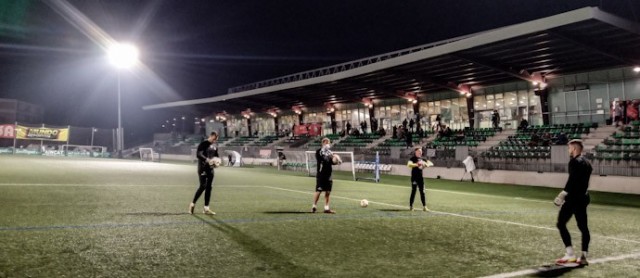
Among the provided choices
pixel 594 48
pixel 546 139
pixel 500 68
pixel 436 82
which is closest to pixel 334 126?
pixel 436 82

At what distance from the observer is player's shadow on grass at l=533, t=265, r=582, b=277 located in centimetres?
629

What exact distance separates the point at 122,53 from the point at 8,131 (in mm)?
19705

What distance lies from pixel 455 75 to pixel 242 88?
3636 cm

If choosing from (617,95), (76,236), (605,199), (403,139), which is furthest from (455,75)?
(76,236)

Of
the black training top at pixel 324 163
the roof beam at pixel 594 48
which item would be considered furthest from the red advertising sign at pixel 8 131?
the roof beam at pixel 594 48

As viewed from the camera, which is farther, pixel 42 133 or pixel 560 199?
pixel 42 133

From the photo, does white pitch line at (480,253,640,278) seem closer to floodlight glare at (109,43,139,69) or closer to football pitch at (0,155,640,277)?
football pitch at (0,155,640,277)

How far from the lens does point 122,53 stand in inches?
1535

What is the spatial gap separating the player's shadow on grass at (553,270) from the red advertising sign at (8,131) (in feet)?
179

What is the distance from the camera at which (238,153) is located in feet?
141

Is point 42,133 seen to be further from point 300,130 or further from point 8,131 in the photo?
point 300,130

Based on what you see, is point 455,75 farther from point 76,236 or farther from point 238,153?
point 76,236

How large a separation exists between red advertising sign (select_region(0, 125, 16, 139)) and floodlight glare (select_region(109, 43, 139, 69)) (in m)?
17.4

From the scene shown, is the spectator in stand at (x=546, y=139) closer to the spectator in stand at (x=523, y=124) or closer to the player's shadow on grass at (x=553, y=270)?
the spectator in stand at (x=523, y=124)
